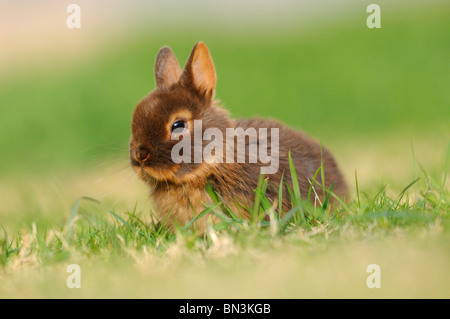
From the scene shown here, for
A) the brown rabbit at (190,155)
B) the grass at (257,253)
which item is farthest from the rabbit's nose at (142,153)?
the grass at (257,253)

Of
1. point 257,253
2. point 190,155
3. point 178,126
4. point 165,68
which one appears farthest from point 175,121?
point 257,253

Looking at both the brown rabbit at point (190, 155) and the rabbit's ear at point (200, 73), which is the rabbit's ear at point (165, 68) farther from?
the rabbit's ear at point (200, 73)

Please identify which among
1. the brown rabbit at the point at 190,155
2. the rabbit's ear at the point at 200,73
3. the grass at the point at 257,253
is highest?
the rabbit's ear at the point at 200,73

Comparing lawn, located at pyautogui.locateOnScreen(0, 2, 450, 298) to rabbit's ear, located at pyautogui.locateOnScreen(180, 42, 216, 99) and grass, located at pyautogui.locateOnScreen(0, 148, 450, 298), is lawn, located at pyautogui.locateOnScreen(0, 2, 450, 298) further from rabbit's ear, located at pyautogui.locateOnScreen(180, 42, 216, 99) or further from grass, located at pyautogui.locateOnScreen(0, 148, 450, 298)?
rabbit's ear, located at pyautogui.locateOnScreen(180, 42, 216, 99)

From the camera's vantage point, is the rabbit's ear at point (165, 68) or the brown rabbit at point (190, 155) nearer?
the brown rabbit at point (190, 155)

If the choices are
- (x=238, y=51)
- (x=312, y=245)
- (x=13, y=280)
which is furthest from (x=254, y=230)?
(x=238, y=51)

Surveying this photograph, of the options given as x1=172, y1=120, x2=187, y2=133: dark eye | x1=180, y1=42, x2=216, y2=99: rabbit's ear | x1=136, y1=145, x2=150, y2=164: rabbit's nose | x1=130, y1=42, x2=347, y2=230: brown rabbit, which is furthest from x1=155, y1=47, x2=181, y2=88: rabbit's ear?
x1=136, y1=145, x2=150, y2=164: rabbit's nose

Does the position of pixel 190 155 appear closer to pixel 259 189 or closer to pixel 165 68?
pixel 259 189
